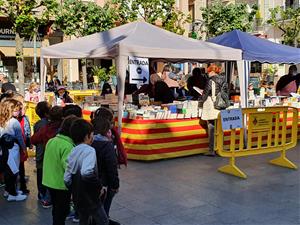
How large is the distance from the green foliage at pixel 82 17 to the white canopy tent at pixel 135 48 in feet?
45.1

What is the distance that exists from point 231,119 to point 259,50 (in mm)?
3485

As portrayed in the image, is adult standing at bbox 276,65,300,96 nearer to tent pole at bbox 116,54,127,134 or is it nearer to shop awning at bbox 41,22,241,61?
shop awning at bbox 41,22,241,61

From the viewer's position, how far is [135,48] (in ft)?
25.6

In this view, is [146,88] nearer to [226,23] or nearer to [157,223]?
[157,223]

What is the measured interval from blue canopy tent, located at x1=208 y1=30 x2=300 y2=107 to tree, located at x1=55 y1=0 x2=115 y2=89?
13429mm

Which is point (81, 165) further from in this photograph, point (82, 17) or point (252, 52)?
point (82, 17)

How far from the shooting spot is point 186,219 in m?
5.14

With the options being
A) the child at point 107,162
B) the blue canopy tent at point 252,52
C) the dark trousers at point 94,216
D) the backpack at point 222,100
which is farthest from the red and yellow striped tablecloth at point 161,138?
the dark trousers at point 94,216

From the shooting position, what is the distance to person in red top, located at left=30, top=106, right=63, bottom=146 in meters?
5.04

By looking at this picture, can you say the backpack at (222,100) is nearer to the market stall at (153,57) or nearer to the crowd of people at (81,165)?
the market stall at (153,57)

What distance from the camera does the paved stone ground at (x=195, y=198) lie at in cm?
516

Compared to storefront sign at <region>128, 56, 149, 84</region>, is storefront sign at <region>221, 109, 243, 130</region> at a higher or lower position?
lower

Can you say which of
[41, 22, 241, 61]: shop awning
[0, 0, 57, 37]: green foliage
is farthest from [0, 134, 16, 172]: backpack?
[0, 0, 57, 37]: green foliage

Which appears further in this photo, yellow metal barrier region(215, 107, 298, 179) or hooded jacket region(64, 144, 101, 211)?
yellow metal barrier region(215, 107, 298, 179)
